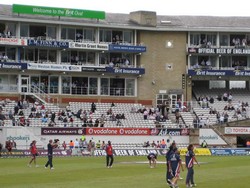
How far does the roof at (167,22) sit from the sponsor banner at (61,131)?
14.5 meters

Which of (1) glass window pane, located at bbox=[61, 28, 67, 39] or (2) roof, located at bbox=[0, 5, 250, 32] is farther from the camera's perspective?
(1) glass window pane, located at bbox=[61, 28, 67, 39]

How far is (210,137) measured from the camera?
246 ft

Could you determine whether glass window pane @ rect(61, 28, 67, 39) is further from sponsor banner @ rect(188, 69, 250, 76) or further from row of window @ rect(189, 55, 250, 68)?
row of window @ rect(189, 55, 250, 68)

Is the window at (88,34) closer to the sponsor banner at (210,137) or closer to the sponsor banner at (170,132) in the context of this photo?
the sponsor banner at (170,132)

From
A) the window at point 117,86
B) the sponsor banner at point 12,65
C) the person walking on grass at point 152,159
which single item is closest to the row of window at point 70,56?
the sponsor banner at point 12,65

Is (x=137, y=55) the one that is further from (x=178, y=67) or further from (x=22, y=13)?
(x=22, y=13)

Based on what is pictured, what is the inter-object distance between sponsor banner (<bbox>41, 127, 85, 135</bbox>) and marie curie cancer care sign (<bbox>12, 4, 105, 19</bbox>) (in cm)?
1504

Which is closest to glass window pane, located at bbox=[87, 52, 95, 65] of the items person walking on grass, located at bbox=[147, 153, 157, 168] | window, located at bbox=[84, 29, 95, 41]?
window, located at bbox=[84, 29, 95, 41]

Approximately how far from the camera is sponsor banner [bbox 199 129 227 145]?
7450 centimetres

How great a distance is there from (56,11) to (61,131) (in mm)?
15817

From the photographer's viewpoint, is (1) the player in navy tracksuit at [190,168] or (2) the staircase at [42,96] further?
(2) the staircase at [42,96]

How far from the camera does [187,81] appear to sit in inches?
3354

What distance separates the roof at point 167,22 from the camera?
77688mm

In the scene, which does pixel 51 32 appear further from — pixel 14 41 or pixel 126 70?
pixel 126 70
